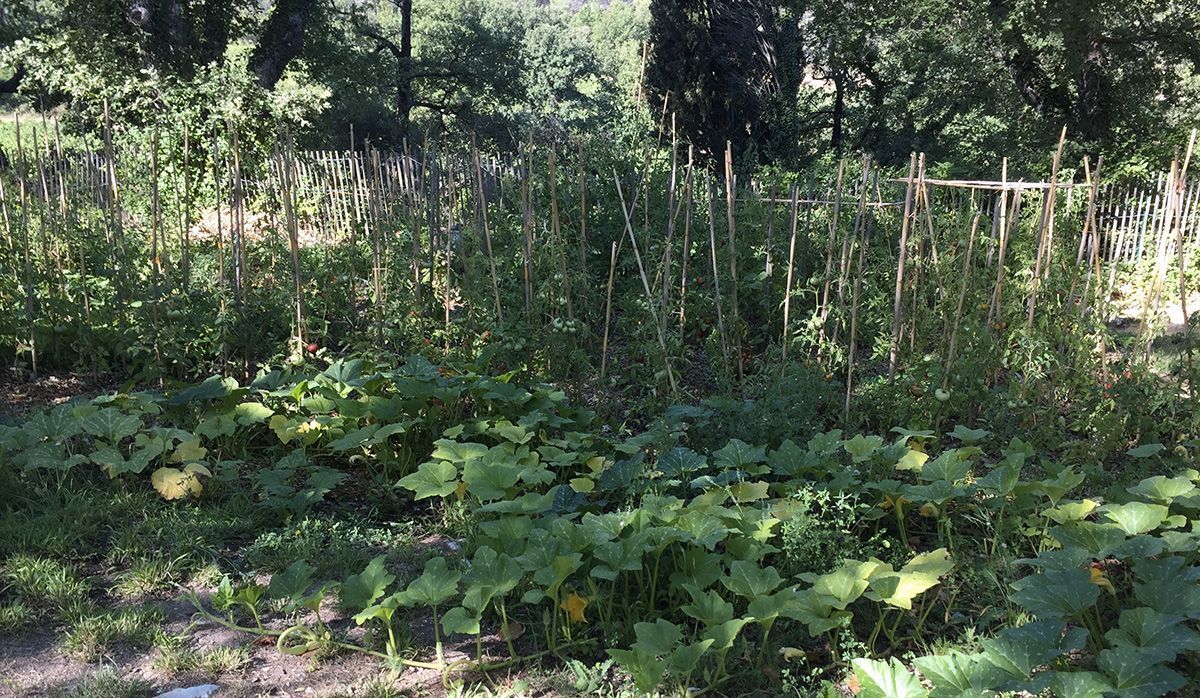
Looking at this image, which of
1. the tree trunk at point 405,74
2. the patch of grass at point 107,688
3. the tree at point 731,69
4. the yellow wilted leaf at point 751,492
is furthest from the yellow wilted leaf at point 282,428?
the tree trunk at point 405,74

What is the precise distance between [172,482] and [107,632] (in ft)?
3.18

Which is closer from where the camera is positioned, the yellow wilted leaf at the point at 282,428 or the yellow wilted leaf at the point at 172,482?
the yellow wilted leaf at the point at 172,482

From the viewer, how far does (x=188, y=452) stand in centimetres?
376

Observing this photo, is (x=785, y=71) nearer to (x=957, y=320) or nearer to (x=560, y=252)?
(x=560, y=252)

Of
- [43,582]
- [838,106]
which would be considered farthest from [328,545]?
[838,106]

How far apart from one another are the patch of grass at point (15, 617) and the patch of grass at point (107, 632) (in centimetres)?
13

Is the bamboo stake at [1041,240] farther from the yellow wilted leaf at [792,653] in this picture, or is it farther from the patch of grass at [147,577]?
the patch of grass at [147,577]

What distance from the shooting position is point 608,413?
4.92m

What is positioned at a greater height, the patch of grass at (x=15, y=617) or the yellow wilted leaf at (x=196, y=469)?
the yellow wilted leaf at (x=196, y=469)

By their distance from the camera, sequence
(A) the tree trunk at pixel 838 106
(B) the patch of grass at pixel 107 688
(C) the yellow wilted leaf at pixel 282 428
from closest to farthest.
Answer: (B) the patch of grass at pixel 107 688
(C) the yellow wilted leaf at pixel 282 428
(A) the tree trunk at pixel 838 106

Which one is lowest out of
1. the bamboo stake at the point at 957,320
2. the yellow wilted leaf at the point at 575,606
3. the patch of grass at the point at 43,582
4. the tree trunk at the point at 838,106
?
the patch of grass at the point at 43,582

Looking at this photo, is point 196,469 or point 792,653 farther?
point 196,469

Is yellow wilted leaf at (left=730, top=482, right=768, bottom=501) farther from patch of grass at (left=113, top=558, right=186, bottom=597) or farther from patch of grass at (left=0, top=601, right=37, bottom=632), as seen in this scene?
patch of grass at (left=0, top=601, right=37, bottom=632)

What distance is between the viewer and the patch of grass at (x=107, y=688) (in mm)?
2467
